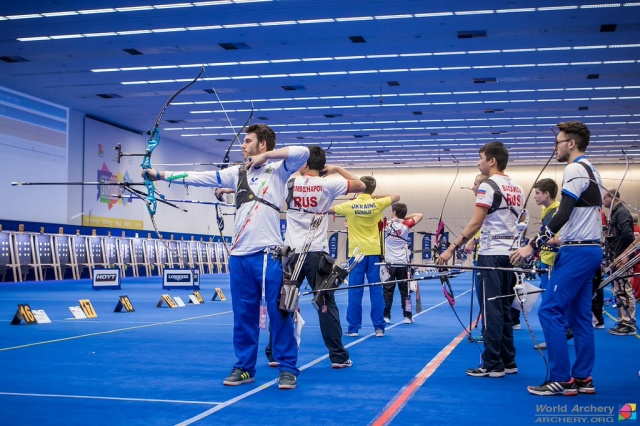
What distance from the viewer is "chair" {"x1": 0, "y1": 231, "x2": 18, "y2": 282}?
21875 millimetres

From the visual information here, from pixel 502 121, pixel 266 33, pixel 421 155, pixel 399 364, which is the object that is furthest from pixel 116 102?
pixel 399 364

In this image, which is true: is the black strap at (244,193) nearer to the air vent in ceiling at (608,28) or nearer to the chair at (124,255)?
the air vent in ceiling at (608,28)

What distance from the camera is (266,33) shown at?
58.4ft

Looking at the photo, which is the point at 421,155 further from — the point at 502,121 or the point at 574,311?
the point at 574,311

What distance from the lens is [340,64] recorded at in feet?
68.0

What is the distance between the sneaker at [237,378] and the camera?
484 centimetres

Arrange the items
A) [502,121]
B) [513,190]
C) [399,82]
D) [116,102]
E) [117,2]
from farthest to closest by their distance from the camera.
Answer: [502,121] < [116,102] < [399,82] < [117,2] < [513,190]

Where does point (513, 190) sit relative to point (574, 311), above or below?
above

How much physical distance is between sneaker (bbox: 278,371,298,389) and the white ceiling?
11938 mm

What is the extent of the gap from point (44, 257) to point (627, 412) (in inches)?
894

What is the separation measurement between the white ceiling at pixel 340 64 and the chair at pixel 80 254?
4.69m

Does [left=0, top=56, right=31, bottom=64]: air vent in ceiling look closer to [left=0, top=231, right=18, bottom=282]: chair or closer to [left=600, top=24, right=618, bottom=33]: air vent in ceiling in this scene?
[left=0, top=231, right=18, bottom=282]: chair

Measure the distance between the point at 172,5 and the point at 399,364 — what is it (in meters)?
11.9

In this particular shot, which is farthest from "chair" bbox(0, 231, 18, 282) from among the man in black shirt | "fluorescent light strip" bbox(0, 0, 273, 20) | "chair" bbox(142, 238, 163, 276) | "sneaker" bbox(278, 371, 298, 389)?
"sneaker" bbox(278, 371, 298, 389)
